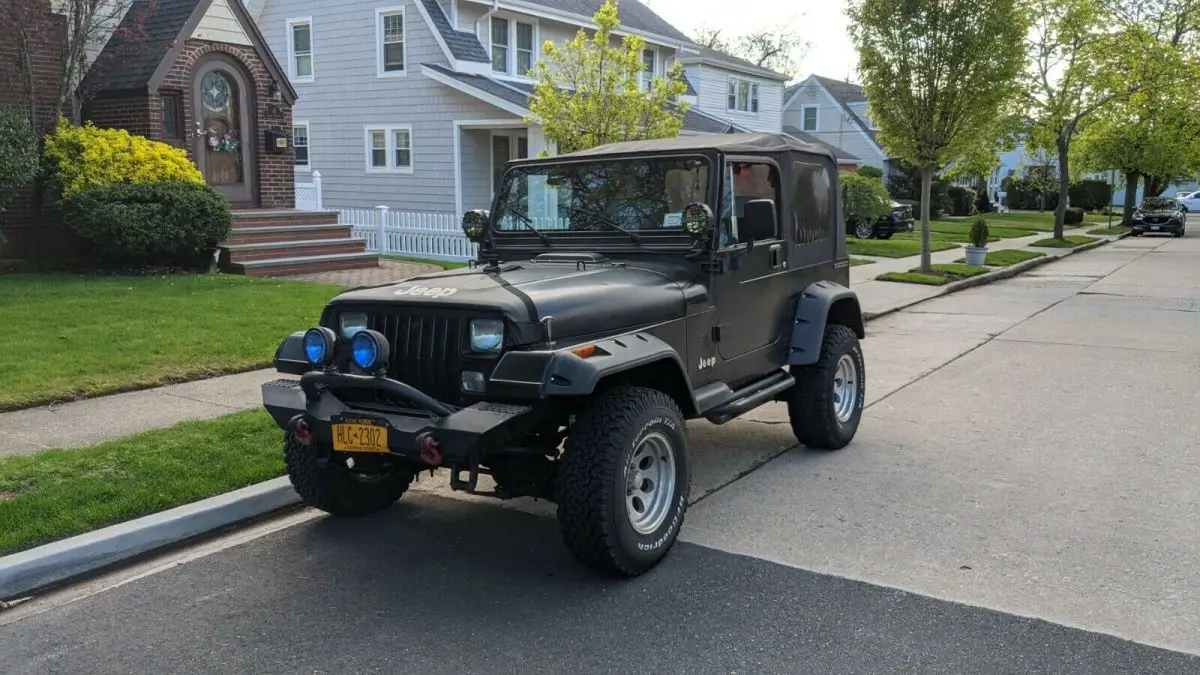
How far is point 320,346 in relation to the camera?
440 cm

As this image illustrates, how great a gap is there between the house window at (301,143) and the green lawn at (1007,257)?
1684cm

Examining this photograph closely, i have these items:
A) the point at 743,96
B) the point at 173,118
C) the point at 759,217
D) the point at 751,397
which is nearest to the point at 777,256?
the point at 759,217

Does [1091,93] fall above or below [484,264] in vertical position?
above

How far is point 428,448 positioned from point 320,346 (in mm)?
804

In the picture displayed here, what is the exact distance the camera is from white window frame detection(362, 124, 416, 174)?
78.5 ft

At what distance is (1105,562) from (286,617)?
12.1ft

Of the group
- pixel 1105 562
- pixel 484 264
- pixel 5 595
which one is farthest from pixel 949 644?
pixel 5 595

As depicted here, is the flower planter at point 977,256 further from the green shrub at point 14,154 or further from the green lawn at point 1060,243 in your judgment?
the green shrub at point 14,154

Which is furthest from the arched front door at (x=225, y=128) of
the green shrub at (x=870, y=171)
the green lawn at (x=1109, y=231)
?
the green lawn at (x=1109, y=231)

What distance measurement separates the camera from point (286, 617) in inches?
159

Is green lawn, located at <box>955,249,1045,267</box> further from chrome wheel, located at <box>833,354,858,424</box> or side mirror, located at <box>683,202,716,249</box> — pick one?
side mirror, located at <box>683,202,716,249</box>

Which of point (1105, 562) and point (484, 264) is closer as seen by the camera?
point (1105, 562)

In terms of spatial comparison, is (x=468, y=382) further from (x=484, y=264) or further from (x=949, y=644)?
(x=949, y=644)

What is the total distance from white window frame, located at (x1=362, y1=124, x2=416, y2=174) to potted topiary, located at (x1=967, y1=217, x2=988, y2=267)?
13.1m
